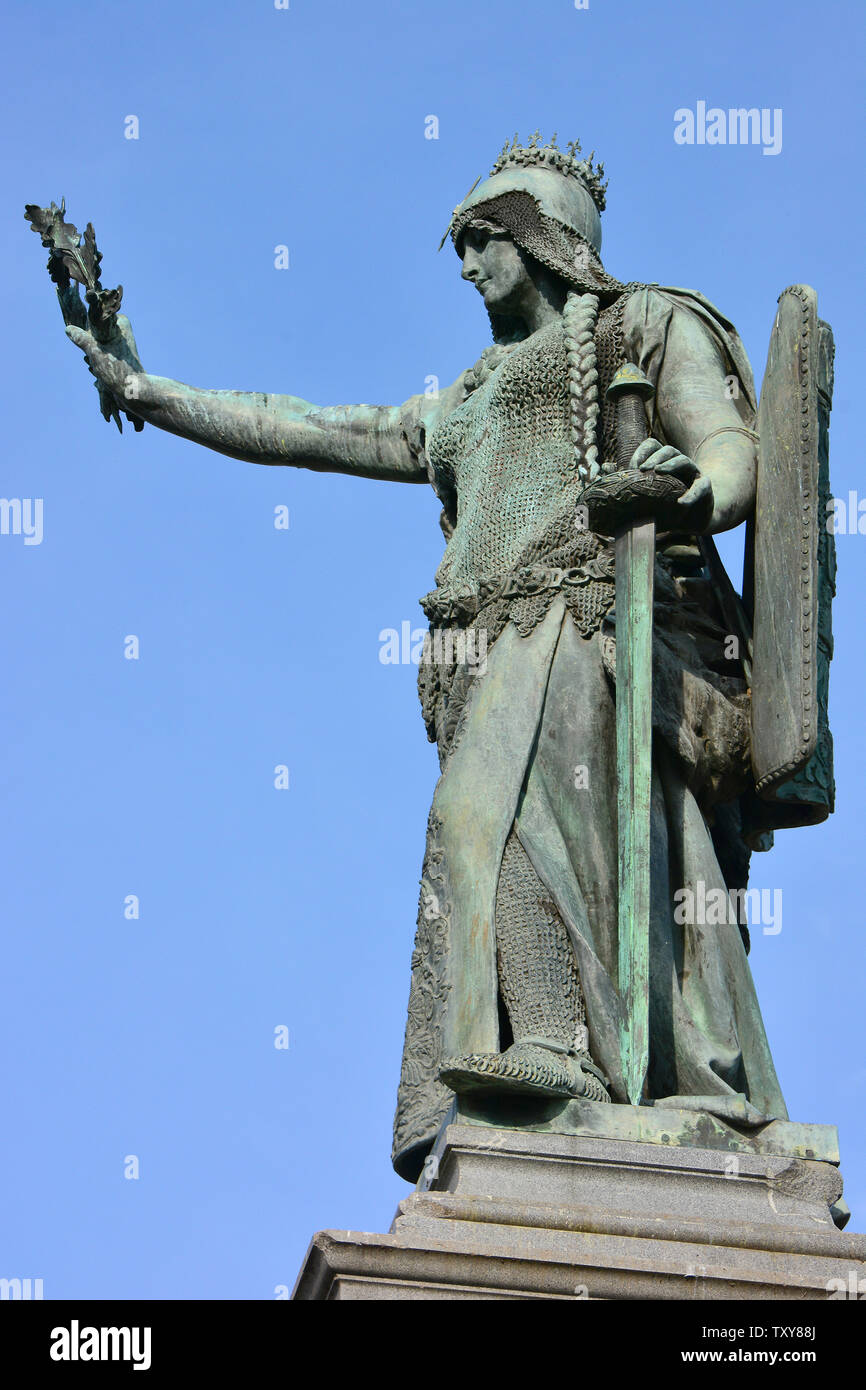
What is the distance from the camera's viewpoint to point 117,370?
14.3 meters

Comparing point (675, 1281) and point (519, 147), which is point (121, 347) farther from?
point (675, 1281)

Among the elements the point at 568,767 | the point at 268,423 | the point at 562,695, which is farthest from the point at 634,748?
the point at 268,423

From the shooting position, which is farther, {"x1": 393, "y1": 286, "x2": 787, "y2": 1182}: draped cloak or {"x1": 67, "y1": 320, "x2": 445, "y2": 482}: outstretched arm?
{"x1": 67, "y1": 320, "x2": 445, "y2": 482}: outstretched arm

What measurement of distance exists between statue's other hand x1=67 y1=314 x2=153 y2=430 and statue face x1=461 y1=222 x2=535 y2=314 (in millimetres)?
2067

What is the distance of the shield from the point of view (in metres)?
11.7

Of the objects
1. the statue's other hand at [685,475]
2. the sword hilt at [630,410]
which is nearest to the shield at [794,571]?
the statue's other hand at [685,475]

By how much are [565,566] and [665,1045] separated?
2.38m

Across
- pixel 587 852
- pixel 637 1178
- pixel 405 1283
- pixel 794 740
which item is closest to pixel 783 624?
pixel 794 740

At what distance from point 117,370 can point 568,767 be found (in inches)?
160

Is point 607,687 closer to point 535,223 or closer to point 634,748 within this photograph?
point 634,748

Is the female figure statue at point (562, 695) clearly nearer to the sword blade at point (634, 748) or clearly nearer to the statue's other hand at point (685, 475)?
the statue's other hand at point (685, 475)

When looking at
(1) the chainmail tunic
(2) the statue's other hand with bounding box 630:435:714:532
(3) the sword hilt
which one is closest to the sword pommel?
(3) the sword hilt

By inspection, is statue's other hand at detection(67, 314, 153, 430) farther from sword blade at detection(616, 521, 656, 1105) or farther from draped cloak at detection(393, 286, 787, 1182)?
sword blade at detection(616, 521, 656, 1105)

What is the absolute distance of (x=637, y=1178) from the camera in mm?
10484
